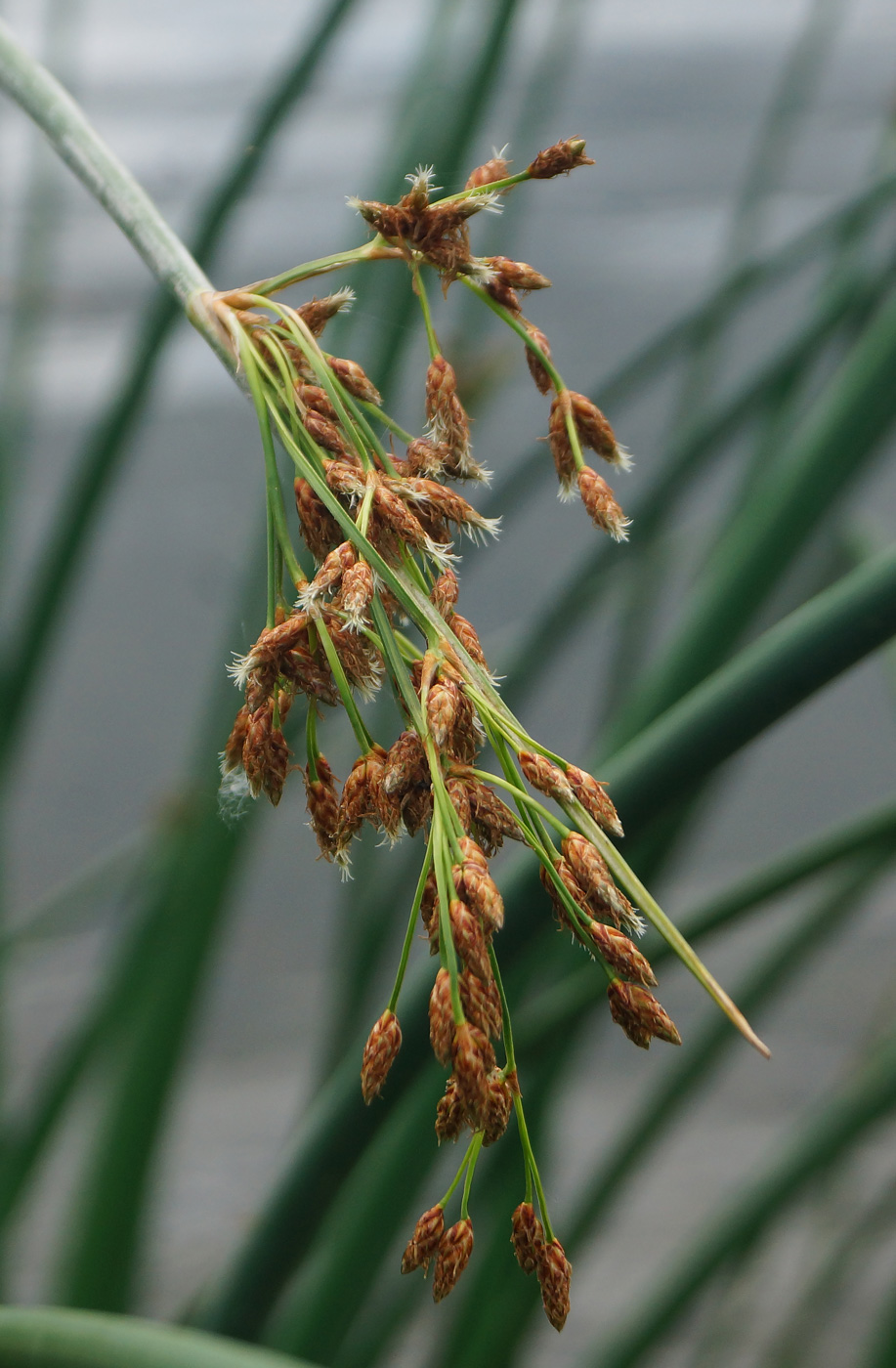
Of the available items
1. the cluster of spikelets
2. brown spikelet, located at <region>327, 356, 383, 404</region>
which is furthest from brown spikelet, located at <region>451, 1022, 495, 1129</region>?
brown spikelet, located at <region>327, 356, 383, 404</region>

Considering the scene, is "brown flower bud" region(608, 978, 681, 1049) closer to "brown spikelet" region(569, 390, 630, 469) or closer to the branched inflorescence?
the branched inflorescence

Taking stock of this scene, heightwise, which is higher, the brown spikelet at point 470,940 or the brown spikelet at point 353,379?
the brown spikelet at point 353,379

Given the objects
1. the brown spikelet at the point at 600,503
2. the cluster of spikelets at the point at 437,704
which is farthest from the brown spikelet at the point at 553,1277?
the brown spikelet at the point at 600,503

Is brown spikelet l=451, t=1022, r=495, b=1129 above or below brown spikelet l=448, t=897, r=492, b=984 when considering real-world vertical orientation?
below

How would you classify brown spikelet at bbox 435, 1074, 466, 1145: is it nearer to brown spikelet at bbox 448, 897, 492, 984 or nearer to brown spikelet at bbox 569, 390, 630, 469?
brown spikelet at bbox 448, 897, 492, 984

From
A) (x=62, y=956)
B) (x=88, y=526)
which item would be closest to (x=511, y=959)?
(x=88, y=526)

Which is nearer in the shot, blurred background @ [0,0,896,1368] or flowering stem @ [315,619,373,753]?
flowering stem @ [315,619,373,753]

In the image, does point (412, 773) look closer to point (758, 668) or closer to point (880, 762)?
point (758, 668)

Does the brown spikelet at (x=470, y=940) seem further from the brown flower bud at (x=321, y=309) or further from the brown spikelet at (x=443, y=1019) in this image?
the brown flower bud at (x=321, y=309)

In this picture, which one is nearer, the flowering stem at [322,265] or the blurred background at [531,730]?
the flowering stem at [322,265]
